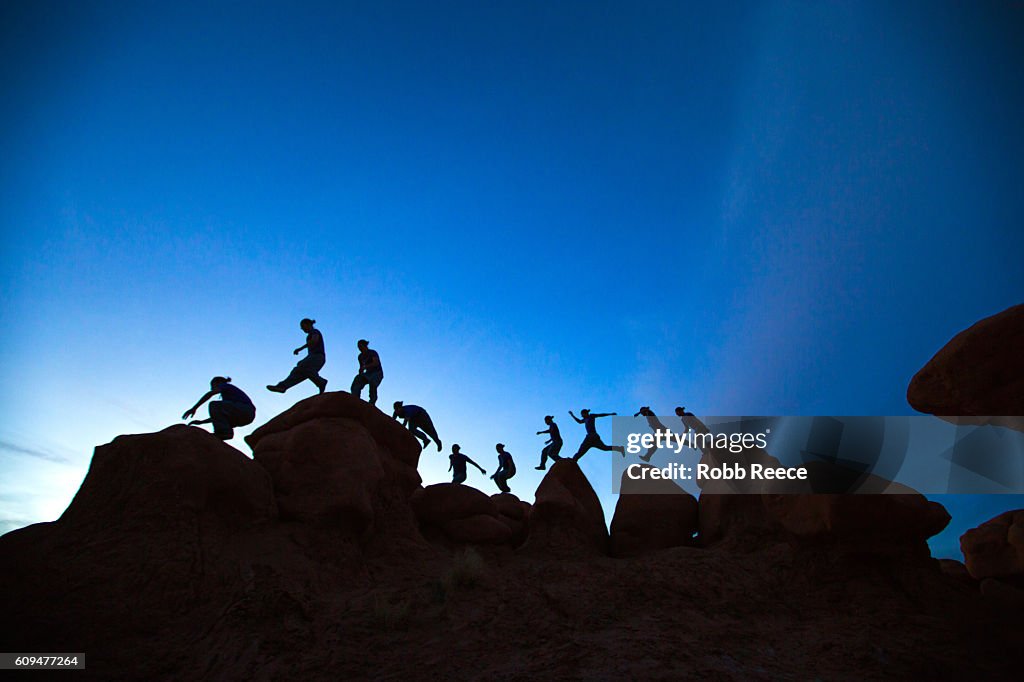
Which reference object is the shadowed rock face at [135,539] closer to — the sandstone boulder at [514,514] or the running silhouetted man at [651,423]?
the sandstone boulder at [514,514]

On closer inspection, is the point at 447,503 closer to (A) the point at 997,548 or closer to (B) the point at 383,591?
(B) the point at 383,591

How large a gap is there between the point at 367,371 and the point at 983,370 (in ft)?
38.9

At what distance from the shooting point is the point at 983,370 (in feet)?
30.4

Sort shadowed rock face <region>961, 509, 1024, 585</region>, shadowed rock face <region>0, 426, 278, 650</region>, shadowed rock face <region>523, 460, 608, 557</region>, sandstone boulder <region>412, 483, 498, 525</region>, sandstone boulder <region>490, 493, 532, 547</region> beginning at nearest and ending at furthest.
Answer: shadowed rock face <region>0, 426, 278, 650</region> → shadowed rock face <region>523, 460, 608, 557</region> → sandstone boulder <region>412, 483, 498, 525</region> → sandstone boulder <region>490, 493, 532, 547</region> → shadowed rock face <region>961, 509, 1024, 585</region>

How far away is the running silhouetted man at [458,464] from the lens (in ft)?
49.8

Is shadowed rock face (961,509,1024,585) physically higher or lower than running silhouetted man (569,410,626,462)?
lower

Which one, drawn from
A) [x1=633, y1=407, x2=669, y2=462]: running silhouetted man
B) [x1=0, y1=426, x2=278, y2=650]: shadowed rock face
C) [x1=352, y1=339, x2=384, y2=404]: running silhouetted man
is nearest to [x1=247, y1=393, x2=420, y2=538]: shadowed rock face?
[x1=0, y1=426, x2=278, y2=650]: shadowed rock face

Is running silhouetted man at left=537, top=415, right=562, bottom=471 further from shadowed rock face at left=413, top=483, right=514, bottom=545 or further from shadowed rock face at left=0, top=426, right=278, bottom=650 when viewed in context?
shadowed rock face at left=0, top=426, right=278, bottom=650

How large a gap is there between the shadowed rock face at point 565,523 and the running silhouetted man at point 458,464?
3.73m

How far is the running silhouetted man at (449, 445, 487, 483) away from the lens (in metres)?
15.2

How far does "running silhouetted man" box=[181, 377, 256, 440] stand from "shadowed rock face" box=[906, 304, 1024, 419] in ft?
40.0

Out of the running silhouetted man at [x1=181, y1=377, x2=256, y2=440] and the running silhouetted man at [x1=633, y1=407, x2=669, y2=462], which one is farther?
the running silhouetted man at [x1=633, y1=407, x2=669, y2=462]

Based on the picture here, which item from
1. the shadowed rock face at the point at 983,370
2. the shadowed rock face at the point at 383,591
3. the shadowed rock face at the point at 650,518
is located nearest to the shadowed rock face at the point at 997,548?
the shadowed rock face at the point at 383,591

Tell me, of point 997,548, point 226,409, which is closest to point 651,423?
point 997,548
